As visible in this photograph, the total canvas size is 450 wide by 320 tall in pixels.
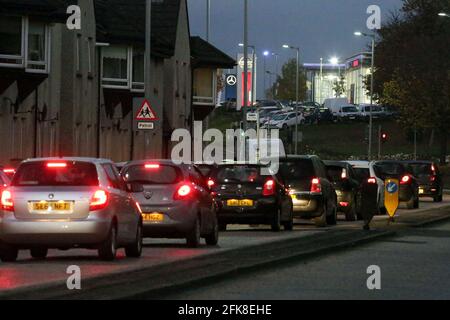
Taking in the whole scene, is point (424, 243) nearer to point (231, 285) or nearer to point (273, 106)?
point (231, 285)

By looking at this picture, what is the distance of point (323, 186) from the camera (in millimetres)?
32844

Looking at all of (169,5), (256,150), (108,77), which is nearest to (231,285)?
(108,77)

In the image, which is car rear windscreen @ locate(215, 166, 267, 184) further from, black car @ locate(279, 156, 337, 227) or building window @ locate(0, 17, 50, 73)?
building window @ locate(0, 17, 50, 73)

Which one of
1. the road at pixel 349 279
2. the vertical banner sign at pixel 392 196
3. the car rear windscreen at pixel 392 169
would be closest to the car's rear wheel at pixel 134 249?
the road at pixel 349 279

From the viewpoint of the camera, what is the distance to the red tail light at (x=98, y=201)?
781 inches

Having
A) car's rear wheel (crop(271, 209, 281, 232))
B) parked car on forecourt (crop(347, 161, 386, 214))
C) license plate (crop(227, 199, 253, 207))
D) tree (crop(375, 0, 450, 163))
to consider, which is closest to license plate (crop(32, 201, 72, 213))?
license plate (crop(227, 199, 253, 207))

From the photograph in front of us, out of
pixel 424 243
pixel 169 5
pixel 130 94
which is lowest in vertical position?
pixel 424 243

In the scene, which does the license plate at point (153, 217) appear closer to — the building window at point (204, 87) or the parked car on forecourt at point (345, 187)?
the parked car on forecourt at point (345, 187)

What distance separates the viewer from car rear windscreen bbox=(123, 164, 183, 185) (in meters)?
24.2

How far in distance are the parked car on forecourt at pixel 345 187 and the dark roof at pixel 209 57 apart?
1640 inches

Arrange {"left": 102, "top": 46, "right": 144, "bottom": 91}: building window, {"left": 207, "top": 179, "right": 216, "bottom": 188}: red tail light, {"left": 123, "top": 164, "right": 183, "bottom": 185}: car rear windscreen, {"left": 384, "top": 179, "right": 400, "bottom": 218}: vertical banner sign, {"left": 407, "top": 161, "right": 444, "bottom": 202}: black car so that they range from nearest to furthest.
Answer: {"left": 123, "top": 164, "right": 183, "bottom": 185}: car rear windscreen < {"left": 207, "top": 179, "right": 216, "bottom": 188}: red tail light < {"left": 384, "top": 179, "right": 400, "bottom": 218}: vertical banner sign < {"left": 407, "top": 161, "right": 444, "bottom": 202}: black car < {"left": 102, "top": 46, "right": 144, "bottom": 91}: building window

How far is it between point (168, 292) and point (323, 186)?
18.0m

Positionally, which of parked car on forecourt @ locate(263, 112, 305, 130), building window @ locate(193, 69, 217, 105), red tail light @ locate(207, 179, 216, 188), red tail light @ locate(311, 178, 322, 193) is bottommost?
red tail light @ locate(311, 178, 322, 193)

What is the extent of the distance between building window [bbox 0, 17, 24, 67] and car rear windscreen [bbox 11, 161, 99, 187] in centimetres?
2823
